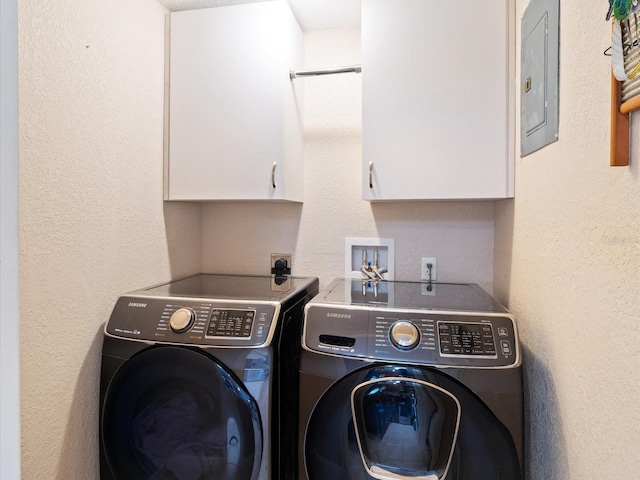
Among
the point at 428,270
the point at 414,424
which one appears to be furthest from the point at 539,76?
the point at 414,424

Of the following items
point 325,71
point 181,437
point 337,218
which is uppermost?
point 325,71

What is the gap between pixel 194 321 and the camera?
1.19 meters

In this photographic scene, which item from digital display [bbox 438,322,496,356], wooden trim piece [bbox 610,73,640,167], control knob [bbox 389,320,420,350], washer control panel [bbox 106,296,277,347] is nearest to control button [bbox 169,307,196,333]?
washer control panel [bbox 106,296,277,347]

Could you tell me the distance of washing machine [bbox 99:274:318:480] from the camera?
3.66 ft

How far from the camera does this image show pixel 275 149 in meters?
1.54

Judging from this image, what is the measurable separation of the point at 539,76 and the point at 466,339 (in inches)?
29.4

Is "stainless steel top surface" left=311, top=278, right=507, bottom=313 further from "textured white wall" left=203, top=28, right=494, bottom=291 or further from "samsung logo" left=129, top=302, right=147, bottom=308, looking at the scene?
"samsung logo" left=129, top=302, right=147, bottom=308


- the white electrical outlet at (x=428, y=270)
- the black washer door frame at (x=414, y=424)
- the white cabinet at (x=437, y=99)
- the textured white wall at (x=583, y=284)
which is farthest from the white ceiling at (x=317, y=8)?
the black washer door frame at (x=414, y=424)

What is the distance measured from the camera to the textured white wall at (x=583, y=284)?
65 centimetres

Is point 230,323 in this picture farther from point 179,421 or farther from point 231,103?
point 231,103

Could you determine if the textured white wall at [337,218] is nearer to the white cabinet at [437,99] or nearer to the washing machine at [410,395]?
the white cabinet at [437,99]

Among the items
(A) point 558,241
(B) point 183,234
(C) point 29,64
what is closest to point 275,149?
(B) point 183,234

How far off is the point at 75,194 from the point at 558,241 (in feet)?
4.43

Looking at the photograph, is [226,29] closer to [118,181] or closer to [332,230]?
[118,181]
